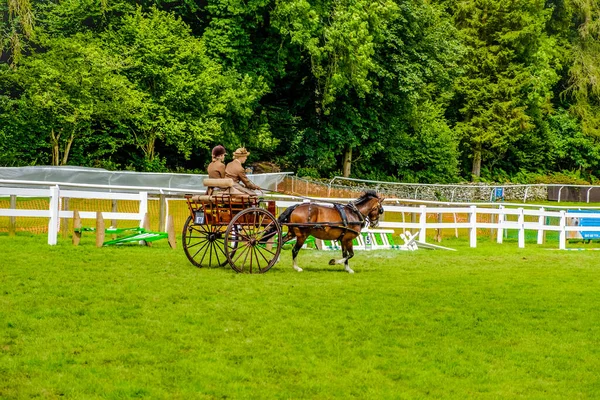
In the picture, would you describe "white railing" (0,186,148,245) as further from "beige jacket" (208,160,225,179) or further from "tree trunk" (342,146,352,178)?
"tree trunk" (342,146,352,178)

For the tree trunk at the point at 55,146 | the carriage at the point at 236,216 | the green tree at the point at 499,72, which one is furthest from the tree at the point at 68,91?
the green tree at the point at 499,72

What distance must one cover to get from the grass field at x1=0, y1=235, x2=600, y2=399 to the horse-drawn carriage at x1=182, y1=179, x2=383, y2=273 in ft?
1.84

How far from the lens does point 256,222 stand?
54.1ft

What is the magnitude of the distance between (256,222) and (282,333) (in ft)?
16.8

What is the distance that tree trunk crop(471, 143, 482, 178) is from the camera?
68750 mm

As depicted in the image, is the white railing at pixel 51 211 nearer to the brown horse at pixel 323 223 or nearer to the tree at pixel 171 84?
the brown horse at pixel 323 223

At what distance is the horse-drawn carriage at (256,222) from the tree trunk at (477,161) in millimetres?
51446

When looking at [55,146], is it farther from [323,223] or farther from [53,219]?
[323,223]

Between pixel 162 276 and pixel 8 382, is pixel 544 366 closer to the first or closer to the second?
pixel 8 382

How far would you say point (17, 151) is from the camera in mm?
41844

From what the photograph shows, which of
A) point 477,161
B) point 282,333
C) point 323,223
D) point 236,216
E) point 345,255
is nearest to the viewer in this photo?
point 282,333

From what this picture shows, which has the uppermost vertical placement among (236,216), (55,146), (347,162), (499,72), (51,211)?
(499,72)

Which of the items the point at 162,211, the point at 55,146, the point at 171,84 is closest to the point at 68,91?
the point at 55,146

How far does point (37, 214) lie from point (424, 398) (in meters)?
12.2
